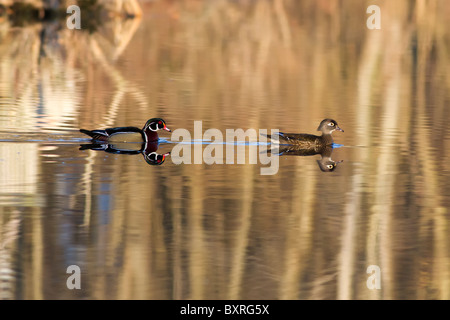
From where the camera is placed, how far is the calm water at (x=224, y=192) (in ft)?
20.7

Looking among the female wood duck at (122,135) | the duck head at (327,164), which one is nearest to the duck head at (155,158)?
the female wood duck at (122,135)

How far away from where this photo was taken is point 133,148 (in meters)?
10.8

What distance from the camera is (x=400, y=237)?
7223mm

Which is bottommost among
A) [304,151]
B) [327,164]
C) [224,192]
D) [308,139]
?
[224,192]

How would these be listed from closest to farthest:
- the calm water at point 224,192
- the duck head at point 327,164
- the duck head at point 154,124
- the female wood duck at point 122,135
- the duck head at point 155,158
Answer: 1. the calm water at point 224,192
2. the duck head at point 327,164
3. the duck head at point 155,158
4. the female wood duck at point 122,135
5. the duck head at point 154,124

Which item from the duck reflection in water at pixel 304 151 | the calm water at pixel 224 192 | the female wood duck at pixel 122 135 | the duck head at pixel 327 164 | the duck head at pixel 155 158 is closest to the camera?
the calm water at pixel 224 192

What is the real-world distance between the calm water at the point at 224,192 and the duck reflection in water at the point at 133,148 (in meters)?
0.11

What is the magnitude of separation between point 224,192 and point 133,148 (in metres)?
2.49

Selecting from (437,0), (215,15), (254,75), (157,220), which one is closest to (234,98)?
(254,75)

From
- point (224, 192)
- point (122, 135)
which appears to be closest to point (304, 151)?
point (122, 135)

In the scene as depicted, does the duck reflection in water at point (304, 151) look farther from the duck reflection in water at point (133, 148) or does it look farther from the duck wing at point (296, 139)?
the duck reflection in water at point (133, 148)

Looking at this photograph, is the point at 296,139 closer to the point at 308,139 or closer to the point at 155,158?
the point at 308,139

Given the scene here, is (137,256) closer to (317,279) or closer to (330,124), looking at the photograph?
(317,279)

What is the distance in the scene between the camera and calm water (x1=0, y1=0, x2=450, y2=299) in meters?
6.32
